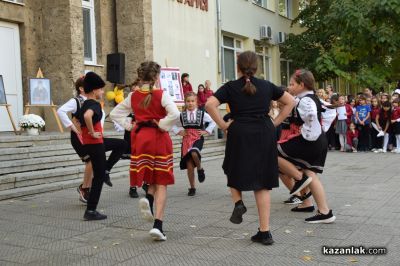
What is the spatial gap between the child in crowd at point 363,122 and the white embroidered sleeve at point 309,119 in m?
10.8

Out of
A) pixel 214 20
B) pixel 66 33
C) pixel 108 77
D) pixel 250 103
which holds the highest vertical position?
pixel 214 20

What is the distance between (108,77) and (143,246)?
10659 mm

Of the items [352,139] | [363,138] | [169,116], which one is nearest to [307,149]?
[169,116]

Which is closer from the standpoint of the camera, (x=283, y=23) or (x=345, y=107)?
(x=345, y=107)

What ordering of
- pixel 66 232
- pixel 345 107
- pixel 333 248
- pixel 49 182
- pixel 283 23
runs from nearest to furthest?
1. pixel 333 248
2. pixel 66 232
3. pixel 49 182
4. pixel 345 107
5. pixel 283 23

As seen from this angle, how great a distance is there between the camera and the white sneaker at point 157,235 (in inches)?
213

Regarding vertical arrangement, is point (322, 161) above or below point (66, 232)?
above

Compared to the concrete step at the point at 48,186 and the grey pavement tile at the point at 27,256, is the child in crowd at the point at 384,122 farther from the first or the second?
the grey pavement tile at the point at 27,256

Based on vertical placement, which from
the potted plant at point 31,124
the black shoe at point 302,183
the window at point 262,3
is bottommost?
the black shoe at point 302,183

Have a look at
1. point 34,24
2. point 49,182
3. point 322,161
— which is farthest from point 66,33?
point 322,161

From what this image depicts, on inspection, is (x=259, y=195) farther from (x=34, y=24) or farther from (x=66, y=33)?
(x=34, y=24)

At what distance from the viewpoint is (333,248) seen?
5.05m

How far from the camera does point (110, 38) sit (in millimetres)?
17234

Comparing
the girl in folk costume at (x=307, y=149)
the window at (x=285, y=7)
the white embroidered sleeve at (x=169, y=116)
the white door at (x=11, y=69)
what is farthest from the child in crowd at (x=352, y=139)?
the window at (x=285, y=7)
